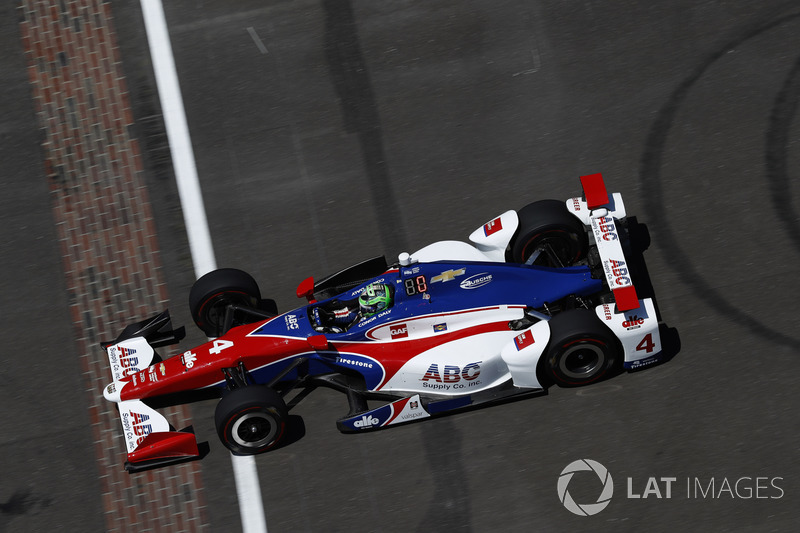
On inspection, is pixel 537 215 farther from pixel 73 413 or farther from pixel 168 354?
pixel 73 413

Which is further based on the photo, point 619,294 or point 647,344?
point 647,344

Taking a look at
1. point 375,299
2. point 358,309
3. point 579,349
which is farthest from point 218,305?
point 579,349

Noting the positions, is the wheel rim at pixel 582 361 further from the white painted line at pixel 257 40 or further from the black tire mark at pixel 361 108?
the white painted line at pixel 257 40

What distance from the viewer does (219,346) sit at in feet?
34.7

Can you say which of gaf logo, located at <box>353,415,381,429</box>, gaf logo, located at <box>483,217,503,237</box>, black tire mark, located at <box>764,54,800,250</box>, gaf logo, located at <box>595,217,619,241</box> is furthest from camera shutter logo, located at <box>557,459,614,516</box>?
black tire mark, located at <box>764,54,800,250</box>

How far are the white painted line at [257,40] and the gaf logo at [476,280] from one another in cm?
567

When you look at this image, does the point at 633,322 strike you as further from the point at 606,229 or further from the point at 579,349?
the point at 606,229

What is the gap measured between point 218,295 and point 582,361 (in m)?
4.33

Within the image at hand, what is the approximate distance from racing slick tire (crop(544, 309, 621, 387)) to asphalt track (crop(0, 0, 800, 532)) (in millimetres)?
399

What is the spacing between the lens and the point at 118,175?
13133mm

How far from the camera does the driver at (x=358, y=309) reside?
34.3 ft

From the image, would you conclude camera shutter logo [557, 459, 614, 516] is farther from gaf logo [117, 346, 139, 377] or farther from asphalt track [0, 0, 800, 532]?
gaf logo [117, 346, 139, 377]

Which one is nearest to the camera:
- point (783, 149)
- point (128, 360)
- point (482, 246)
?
point (128, 360)

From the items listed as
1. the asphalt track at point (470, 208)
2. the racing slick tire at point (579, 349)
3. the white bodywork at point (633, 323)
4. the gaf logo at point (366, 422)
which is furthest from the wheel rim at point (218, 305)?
the white bodywork at point (633, 323)
